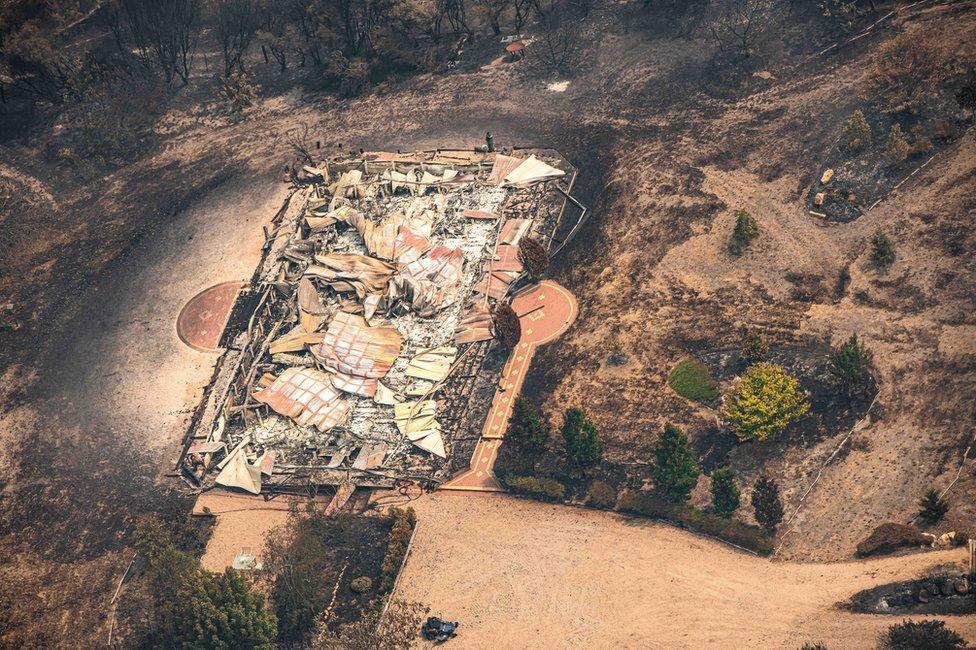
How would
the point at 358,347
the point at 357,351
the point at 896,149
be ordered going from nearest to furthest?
the point at 357,351, the point at 358,347, the point at 896,149

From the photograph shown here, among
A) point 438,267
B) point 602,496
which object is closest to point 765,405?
point 602,496

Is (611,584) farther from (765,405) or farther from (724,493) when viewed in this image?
(765,405)

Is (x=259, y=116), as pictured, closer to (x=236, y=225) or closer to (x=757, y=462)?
(x=236, y=225)

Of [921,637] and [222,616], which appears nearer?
[921,637]

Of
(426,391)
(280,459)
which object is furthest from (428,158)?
(280,459)

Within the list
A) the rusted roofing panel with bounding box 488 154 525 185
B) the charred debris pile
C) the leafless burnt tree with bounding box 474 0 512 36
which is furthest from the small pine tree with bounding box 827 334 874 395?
the leafless burnt tree with bounding box 474 0 512 36
